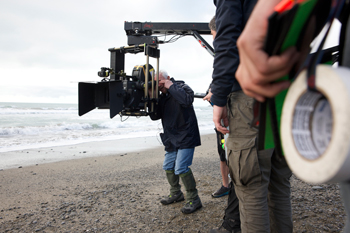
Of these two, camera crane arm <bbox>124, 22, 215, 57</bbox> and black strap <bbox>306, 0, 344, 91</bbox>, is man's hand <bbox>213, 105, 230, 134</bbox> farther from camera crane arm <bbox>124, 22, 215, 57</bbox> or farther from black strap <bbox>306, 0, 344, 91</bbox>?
camera crane arm <bbox>124, 22, 215, 57</bbox>

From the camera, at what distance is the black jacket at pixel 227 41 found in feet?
5.25

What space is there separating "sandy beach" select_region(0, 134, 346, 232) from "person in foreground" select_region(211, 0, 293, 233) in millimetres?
1352

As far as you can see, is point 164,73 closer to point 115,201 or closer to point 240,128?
point 115,201

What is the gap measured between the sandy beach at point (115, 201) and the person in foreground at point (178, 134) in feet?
0.80

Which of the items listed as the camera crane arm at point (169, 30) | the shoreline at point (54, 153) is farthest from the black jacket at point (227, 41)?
the shoreline at point (54, 153)

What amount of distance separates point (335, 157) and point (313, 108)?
14 cm

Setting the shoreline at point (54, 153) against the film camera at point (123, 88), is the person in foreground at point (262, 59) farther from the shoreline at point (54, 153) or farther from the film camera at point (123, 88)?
the shoreline at point (54, 153)

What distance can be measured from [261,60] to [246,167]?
1.04m

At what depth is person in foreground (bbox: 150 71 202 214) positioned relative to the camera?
344cm

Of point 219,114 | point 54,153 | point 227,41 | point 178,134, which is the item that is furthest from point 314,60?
point 54,153

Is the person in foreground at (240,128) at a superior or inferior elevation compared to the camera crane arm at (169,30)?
inferior

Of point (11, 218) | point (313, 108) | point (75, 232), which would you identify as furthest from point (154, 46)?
point (313, 108)

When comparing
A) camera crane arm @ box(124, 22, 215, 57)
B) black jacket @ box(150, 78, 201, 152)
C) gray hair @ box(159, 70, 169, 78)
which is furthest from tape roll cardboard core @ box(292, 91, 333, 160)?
camera crane arm @ box(124, 22, 215, 57)

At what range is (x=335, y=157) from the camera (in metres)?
0.53
